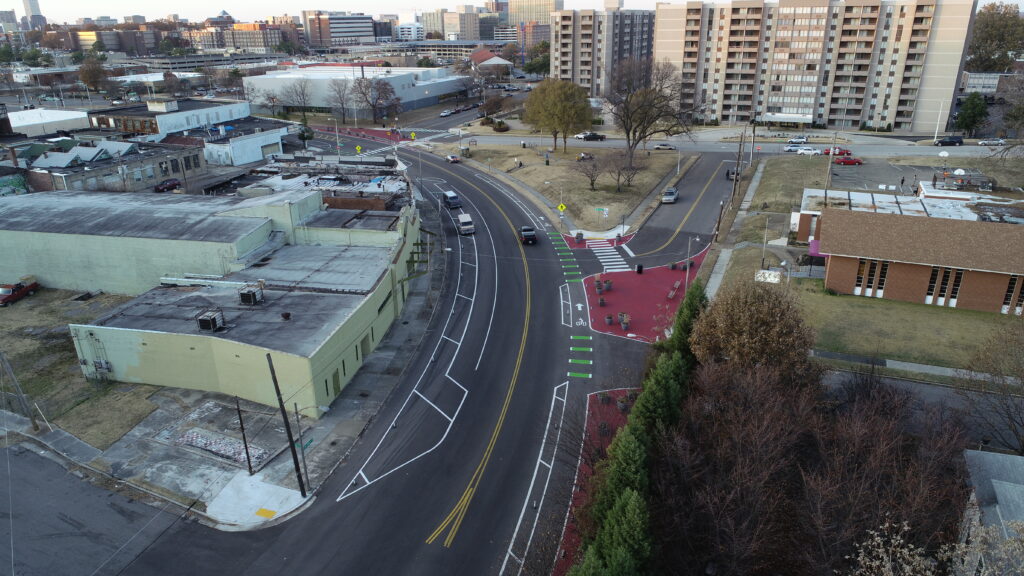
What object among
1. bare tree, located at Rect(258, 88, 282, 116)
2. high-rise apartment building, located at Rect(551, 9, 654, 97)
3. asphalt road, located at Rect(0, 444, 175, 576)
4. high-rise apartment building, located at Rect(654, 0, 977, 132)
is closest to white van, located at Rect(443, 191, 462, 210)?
asphalt road, located at Rect(0, 444, 175, 576)

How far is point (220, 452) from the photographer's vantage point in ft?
105

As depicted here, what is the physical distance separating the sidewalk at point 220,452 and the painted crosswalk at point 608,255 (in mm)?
26022

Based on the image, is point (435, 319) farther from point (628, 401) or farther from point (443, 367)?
point (628, 401)

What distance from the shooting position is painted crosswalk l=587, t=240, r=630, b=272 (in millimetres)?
57469

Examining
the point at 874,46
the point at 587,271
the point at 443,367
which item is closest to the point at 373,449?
the point at 443,367

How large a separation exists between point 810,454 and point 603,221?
144 ft

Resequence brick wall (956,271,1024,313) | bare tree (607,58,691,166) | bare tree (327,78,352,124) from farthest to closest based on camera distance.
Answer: bare tree (327,78,352,124), bare tree (607,58,691,166), brick wall (956,271,1024,313)

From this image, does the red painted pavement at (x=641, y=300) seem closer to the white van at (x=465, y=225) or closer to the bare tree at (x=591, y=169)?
the white van at (x=465, y=225)

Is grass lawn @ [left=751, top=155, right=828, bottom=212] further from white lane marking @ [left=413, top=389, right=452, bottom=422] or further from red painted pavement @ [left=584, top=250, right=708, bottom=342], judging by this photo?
white lane marking @ [left=413, top=389, right=452, bottom=422]

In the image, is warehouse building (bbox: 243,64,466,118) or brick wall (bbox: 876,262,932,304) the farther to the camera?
warehouse building (bbox: 243,64,466,118)

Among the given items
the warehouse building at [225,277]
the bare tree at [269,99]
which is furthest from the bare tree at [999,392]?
the bare tree at [269,99]

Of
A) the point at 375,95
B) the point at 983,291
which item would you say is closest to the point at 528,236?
the point at 983,291

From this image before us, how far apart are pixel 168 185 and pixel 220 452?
60.6 metres

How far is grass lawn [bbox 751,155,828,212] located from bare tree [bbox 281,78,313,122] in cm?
10041
